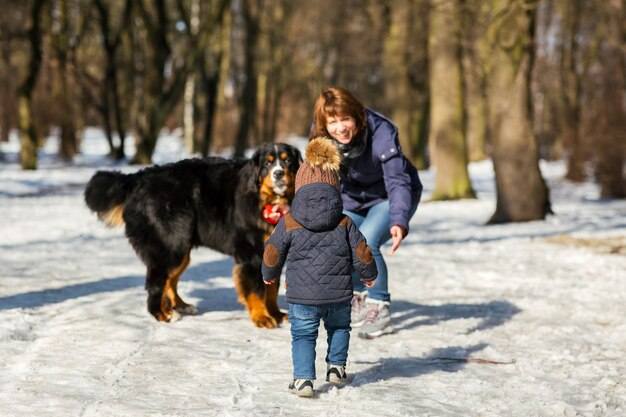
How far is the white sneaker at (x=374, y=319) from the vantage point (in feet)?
17.6

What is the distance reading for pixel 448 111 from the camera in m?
15.7

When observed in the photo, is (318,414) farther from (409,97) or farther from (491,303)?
(409,97)

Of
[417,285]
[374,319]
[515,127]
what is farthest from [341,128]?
[515,127]

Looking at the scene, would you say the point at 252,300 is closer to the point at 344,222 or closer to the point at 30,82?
the point at 344,222

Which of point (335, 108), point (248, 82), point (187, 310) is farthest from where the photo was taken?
point (248, 82)

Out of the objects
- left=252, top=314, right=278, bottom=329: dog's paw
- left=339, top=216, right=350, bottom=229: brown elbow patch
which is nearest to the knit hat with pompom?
left=339, top=216, right=350, bottom=229: brown elbow patch

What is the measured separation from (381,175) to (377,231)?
16.5 inches

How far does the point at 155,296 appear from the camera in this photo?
18.2 ft

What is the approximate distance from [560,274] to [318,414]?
5026 mm

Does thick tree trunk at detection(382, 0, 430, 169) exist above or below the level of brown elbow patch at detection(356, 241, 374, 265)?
above

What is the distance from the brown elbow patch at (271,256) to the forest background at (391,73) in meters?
8.53

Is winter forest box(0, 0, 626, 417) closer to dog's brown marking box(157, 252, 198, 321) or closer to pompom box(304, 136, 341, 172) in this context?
dog's brown marking box(157, 252, 198, 321)

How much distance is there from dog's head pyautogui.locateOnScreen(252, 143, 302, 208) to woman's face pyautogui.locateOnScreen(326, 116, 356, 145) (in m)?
0.44

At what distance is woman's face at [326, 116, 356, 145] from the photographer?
15.9 feet
